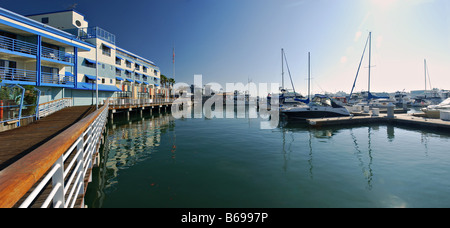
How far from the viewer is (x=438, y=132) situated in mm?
17547

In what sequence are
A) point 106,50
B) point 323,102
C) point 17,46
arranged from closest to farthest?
point 17,46 → point 323,102 → point 106,50

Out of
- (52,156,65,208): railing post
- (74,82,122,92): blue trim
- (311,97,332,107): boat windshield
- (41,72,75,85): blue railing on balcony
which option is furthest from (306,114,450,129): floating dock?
(74,82,122,92): blue trim

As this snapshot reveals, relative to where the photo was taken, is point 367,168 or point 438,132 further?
point 438,132

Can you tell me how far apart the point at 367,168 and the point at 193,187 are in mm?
7567

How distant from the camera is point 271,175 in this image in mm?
8133

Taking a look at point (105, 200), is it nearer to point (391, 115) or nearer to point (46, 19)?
point (391, 115)

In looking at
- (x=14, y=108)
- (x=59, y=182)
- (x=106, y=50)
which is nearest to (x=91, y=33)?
(x=106, y=50)

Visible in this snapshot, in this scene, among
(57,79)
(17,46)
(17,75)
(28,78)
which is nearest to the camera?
(17,75)

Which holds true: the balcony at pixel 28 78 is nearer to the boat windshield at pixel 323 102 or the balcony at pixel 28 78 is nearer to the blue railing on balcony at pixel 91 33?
the blue railing on balcony at pixel 91 33

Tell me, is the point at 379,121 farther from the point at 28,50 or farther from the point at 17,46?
the point at 17,46

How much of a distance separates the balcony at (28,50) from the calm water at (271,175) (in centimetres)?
1437

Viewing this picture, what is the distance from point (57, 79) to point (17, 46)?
15.0 ft

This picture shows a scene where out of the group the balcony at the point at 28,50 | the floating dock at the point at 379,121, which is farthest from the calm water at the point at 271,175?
the balcony at the point at 28,50
